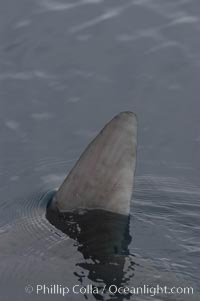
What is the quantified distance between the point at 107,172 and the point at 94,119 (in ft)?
6.80

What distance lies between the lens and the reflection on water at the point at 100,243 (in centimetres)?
581

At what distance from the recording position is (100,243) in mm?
6188

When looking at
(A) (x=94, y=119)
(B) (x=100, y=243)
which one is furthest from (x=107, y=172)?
(A) (x=94, y=119)

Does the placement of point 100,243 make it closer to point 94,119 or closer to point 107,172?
point 107,172

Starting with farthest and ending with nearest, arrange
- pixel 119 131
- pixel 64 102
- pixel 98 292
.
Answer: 1. pixel 64 102
2. pixel 119 131
3. pixel 98 292

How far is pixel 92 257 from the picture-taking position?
237 inches

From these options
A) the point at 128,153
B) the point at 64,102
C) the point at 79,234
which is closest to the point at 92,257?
the point at 79,234

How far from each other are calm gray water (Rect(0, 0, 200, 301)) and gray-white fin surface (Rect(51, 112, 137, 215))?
26 centimetres

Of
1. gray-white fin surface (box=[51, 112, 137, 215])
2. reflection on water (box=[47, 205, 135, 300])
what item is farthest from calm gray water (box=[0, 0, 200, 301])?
gray-white fin surface (box=[51, 112, 137, 215])

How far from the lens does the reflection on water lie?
5809 millimetres

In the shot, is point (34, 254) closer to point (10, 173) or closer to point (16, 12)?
point (10, 173)

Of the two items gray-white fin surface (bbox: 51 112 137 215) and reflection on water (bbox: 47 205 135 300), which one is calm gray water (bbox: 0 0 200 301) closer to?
reflection on water (bbox: 47 205 135 300)

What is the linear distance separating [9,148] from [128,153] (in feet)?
6.99

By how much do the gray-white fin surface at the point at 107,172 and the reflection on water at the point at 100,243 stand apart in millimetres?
79
